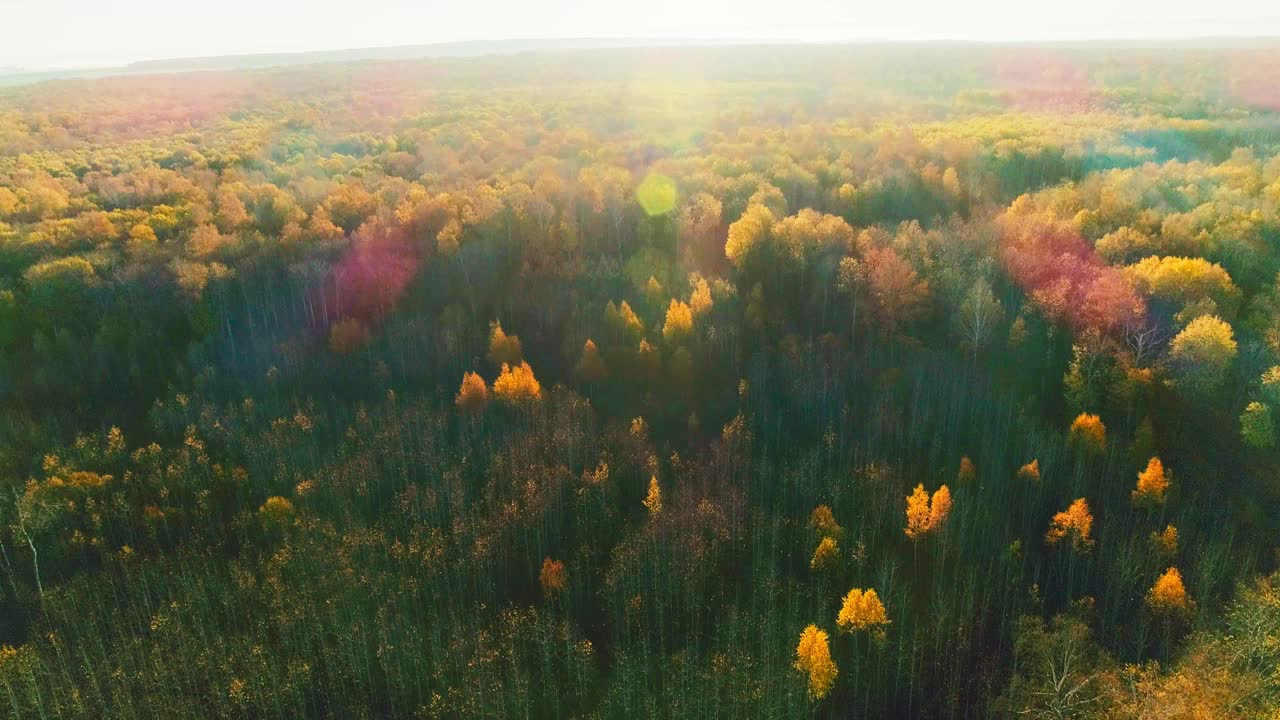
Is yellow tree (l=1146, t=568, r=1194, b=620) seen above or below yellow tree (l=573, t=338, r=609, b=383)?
below

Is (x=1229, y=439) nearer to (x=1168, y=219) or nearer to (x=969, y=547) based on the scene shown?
(x=969, y=547)

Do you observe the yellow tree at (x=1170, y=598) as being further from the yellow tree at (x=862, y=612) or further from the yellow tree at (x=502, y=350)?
the yellow tree at (x=502, y=350)

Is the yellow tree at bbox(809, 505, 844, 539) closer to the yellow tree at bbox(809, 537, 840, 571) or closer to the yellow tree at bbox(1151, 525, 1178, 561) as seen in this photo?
the yellow tree at bbox(809, 537, 840, 571)

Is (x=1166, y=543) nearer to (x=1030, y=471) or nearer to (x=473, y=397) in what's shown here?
(x=1030, y=471)

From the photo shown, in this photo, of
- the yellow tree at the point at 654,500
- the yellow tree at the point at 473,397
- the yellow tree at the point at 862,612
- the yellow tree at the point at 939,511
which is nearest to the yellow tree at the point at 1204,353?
the yellow tree at the point at 939,511

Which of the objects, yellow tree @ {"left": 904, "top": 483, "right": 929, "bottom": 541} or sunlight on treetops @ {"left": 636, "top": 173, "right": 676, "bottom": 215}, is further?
sunlight on treetops @ {"left": 636, "top": 173, "right": 676, "bottom": 215}

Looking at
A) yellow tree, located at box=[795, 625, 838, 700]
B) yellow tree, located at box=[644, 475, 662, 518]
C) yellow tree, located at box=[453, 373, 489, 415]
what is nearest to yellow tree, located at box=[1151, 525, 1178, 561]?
yellow tree, located at box=[795, 625, 838, 700]

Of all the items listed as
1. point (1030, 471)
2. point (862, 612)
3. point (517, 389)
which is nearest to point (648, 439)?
point (517, 389)
